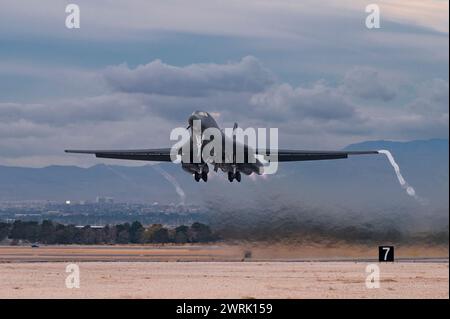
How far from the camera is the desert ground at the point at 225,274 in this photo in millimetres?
61719

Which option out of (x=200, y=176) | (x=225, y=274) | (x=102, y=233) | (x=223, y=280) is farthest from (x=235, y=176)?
(x=102, y=233)

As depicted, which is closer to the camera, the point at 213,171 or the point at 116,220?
the point at 213,171

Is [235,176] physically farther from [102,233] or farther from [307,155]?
[102,233]

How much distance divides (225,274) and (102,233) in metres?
43.6

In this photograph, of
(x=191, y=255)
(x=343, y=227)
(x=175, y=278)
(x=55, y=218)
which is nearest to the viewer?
(x=175, y=278)

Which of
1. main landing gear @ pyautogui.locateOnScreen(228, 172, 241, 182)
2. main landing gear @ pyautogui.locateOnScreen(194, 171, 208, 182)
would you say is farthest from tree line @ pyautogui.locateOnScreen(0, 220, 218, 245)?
main landing gear @ pyautogui.locateOnScreen(194, 171, 208, 182)

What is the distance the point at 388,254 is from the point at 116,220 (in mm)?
36407

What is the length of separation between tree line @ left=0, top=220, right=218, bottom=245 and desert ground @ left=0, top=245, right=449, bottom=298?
1.67 meters

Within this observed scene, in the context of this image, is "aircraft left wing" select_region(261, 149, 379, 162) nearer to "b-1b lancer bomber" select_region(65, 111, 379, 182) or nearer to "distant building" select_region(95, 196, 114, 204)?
"b-1b lancer bomber" select_region(65, 111, 379, 182)
